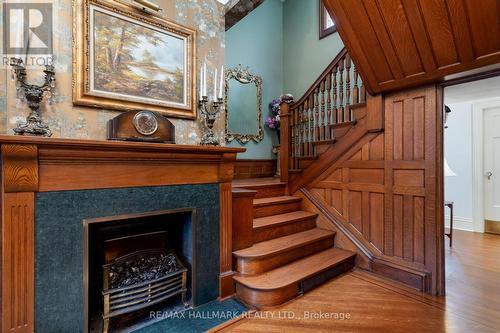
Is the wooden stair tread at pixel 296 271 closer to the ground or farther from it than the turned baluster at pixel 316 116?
closer to the ground

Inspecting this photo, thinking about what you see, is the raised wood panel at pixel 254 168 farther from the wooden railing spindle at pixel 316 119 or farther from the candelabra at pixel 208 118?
the candelabra at pixel 208 118

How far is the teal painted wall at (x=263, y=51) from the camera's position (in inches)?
161

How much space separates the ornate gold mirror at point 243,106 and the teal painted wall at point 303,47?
29.0 inches

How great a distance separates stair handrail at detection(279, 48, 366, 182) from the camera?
2896 millimetres

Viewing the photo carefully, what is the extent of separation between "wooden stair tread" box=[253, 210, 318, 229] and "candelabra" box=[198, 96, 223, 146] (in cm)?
100

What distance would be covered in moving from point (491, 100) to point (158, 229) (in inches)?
207

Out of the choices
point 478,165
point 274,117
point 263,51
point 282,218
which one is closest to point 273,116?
point 274,117

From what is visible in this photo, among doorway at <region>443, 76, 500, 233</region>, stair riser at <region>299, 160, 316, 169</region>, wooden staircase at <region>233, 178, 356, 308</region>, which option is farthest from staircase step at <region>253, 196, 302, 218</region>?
doorway at <region>443, 76, 500, 233</region>

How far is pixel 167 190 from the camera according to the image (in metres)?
1.91

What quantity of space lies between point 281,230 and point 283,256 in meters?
0.39

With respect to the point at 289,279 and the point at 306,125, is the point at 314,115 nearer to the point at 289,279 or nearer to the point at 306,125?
the point at 306,125

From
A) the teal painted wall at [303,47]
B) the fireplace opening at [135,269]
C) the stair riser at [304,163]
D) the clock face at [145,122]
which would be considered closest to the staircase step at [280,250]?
the fireplace opening at [135,269]

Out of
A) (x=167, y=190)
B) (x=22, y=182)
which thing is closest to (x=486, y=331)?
(x=167, y=190)

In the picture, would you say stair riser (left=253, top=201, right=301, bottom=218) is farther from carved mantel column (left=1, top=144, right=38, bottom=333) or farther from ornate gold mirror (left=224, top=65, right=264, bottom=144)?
carved mantel column (left=1, top=144, right=38, bottom=333)
